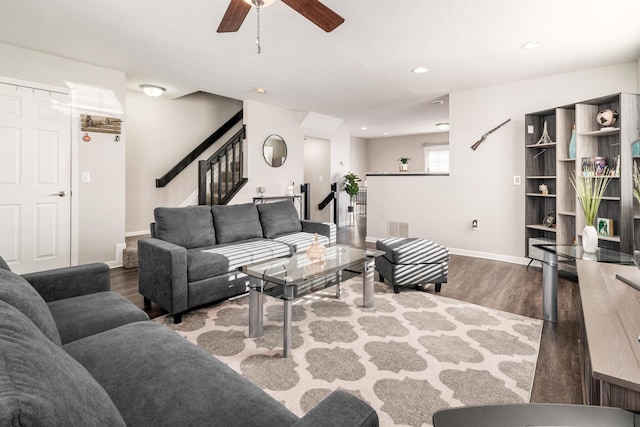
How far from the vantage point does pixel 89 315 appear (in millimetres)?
1650

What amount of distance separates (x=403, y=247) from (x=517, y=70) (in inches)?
108

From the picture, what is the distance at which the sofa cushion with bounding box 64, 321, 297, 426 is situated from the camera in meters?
0.97

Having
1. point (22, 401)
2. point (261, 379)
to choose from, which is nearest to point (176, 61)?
point (261, 379)

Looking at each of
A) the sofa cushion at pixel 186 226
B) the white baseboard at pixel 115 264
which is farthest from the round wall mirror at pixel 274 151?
the white baseboard at pixel 115 264


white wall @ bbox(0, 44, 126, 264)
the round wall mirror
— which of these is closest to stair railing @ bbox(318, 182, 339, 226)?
the round wall mirror

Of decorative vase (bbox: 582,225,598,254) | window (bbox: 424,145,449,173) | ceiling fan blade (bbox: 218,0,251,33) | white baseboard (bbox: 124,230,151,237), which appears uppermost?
window (bbox: 424,145,449,173)

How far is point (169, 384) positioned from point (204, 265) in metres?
1.81

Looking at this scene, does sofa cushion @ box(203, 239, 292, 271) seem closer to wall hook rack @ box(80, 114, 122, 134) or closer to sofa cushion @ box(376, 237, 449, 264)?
sofa cushion @ box(376, 237, 449, 264)

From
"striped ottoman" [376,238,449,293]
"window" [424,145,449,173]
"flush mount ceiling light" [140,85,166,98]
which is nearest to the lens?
"striped ottoman" [376,238,449,293]

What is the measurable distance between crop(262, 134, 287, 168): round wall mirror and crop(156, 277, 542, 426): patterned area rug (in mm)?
3483

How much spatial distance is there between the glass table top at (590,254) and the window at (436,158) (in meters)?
7.61

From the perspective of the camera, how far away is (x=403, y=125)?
8438mm

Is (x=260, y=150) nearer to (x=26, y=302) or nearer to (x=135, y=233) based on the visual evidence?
(x=135, y=233)

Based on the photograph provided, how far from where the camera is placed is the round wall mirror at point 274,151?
20.2ft
